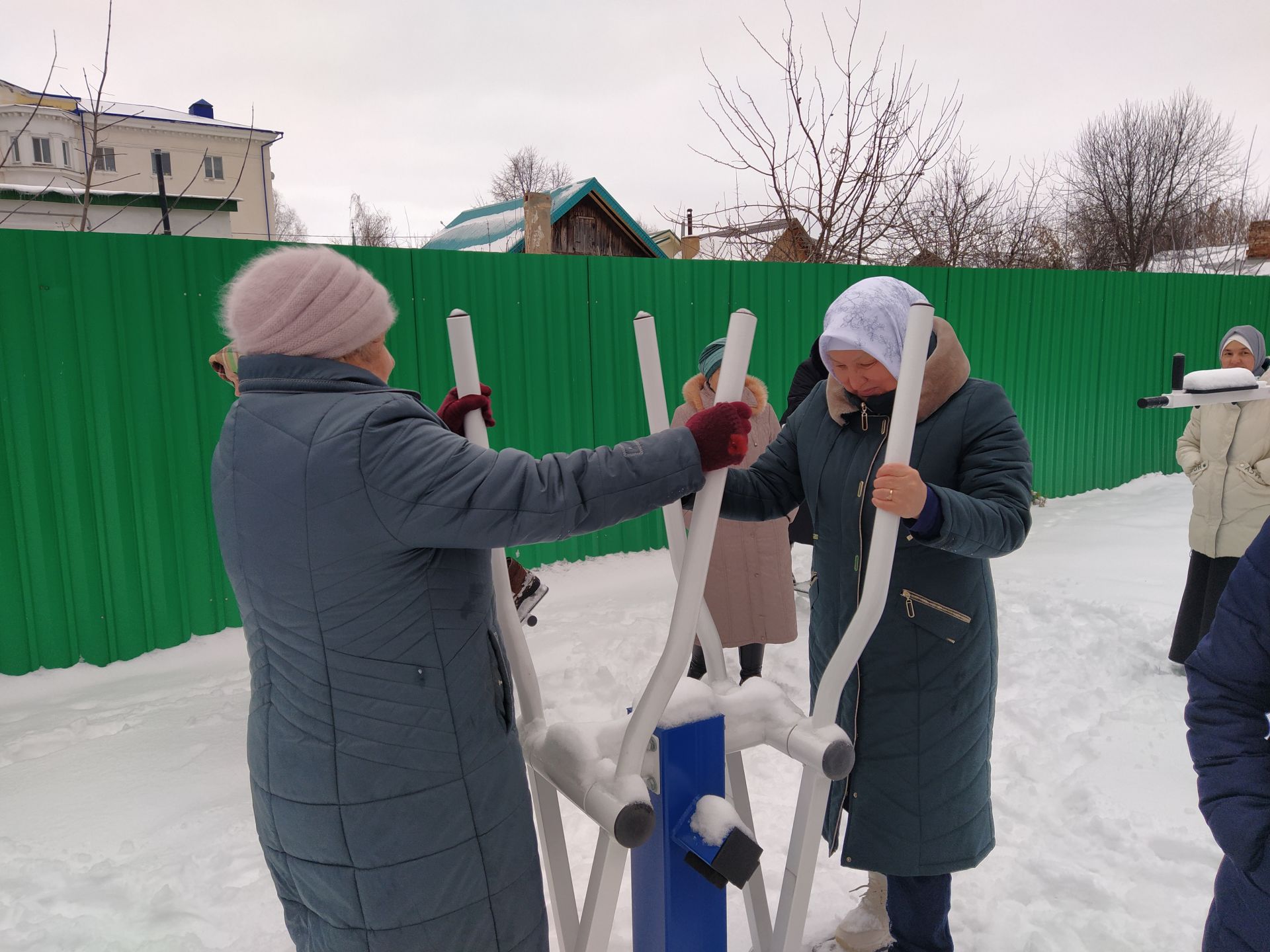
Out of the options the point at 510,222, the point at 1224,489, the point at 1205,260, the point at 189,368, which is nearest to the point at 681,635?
the point at 1224,489

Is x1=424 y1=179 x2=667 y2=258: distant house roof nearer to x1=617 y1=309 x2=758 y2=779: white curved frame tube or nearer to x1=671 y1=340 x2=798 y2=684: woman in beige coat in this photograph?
x1=671 y1=340 x2=798 y2=684: woman in beige coat

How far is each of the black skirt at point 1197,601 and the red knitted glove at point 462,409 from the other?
380 centimetres

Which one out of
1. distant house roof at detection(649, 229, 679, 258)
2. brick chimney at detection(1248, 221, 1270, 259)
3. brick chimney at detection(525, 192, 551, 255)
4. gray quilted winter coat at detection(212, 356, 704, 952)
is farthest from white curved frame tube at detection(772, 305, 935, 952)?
brick chimney at detection(1248, 221, 1270, 259)

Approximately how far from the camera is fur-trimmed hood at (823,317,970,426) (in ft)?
5.77

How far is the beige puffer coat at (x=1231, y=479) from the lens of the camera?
12.2ft

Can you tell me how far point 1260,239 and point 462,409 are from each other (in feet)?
73.7

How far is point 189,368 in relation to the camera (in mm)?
4160

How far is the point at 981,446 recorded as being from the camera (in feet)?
5.76

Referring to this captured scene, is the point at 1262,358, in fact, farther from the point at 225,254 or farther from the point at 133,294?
the point at 133,294

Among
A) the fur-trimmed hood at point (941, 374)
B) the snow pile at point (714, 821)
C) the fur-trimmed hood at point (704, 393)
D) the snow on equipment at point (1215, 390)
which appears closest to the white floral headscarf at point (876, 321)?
the fur-trimmed hood at point (941, 374)

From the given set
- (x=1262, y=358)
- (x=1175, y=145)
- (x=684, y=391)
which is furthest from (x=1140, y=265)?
(x=684, y=391)

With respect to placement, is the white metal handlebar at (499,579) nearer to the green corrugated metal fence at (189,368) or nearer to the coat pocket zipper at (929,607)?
the coat pocket zipper at (929,607)

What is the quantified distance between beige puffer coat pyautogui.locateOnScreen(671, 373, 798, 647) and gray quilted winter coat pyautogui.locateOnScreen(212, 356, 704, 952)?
2366 millimetres

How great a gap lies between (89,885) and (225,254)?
2.94 meters
